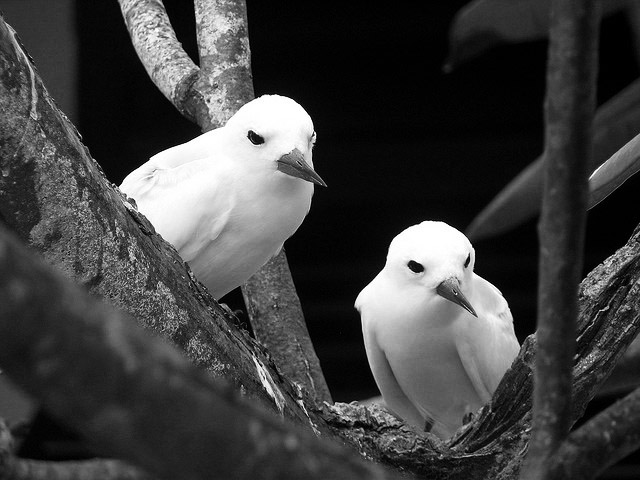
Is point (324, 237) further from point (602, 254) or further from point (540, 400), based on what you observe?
point (540, 400)

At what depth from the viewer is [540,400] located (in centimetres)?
130

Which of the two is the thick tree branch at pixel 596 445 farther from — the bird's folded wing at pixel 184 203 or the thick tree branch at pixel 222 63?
the thick tree branch at pixel 222 63

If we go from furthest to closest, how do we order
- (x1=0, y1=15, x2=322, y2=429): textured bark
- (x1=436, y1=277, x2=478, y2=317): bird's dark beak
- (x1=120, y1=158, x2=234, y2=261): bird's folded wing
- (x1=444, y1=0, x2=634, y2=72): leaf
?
1. (x1=436, y1=277, x2=478, y2=317): bird's dark beak
2. (x1=120, y1=158, x2=234, y2=261): bird's folded wing
3. (x1=0, y1=15, x2=322, y2=429): textured bark
4. (x1=444, y1=0, x2=634, y2=72): leaf

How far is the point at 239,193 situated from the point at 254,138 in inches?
6.6

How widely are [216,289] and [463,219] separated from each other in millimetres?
2667

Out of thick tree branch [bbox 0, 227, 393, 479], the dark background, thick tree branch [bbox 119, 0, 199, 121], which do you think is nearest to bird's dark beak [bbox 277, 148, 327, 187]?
thick tree branch [bbox 119, 0, 199, 121]

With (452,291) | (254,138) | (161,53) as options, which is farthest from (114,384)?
(161,53)

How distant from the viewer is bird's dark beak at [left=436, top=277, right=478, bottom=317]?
335 cm

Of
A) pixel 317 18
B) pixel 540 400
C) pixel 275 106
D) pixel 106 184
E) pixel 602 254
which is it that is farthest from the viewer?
pixel 602 254

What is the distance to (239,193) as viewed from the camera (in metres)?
3.19

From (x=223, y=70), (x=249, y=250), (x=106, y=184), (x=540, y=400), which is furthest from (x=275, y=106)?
(x=540, y=400)

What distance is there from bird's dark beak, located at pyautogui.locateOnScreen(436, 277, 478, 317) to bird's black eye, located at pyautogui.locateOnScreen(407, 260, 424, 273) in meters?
0.12

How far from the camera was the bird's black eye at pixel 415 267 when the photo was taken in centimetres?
358

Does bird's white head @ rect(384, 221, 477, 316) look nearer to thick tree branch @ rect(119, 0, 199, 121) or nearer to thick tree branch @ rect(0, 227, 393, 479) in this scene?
thick tree branch @ rect(119, 0, 199, 121)
